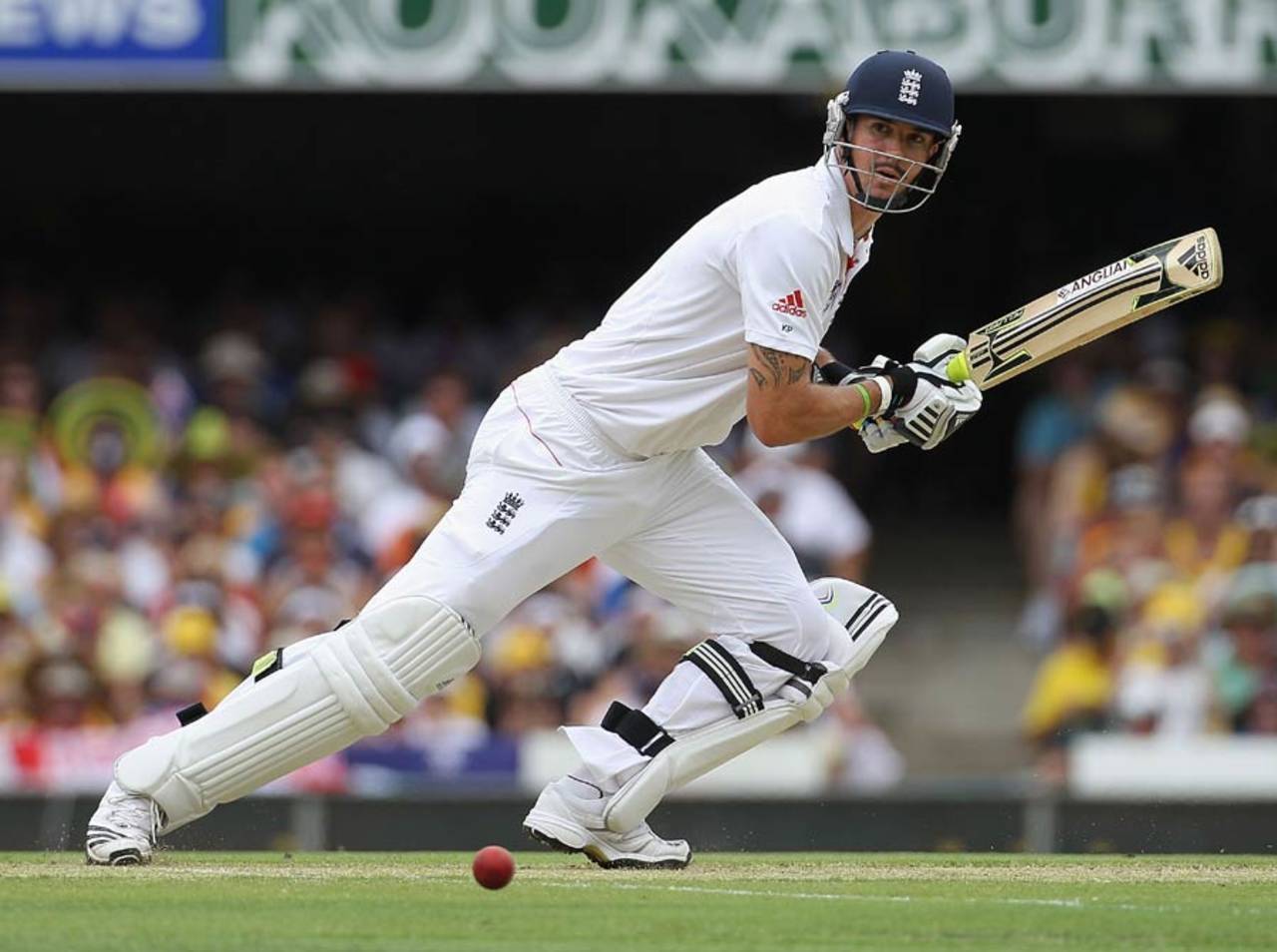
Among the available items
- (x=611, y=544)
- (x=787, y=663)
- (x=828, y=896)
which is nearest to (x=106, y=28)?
(x=611, y=544)

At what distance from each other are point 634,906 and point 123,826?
126cm

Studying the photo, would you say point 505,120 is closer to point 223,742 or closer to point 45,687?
point 45,687

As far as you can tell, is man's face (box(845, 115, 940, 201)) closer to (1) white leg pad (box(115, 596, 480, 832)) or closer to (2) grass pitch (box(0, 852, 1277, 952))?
(1) white leg pad (box(115, 596, 480, 832))

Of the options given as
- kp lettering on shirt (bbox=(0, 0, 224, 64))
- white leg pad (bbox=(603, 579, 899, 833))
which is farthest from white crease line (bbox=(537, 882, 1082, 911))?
kp lettering on shirt (bbox=(0, 0, 224, 64))

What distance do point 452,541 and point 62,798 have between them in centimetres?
327

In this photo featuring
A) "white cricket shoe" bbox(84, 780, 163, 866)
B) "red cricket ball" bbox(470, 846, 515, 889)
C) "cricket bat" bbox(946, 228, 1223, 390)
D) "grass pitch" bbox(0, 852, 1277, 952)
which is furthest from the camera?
"cricket bat" bbox(946, 228, 1223, 390)

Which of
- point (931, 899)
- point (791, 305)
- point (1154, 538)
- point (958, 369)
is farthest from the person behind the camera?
point (1154, 538)

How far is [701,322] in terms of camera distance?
5.68 m

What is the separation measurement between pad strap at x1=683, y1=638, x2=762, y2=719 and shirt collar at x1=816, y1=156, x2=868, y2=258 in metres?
0.94

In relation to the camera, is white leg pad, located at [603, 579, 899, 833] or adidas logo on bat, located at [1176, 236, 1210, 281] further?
adidas logo on bat, located at [1176, 236, 1210, 281]

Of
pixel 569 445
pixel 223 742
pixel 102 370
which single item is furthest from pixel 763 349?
pixel 102 370

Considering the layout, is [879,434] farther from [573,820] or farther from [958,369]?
[573,820]

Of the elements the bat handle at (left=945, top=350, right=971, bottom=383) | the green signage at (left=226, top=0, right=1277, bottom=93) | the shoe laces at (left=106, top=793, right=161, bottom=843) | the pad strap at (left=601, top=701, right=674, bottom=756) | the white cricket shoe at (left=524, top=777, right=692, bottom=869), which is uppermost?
the green signage at (left=226, top=0, right=1277, bottom=93)

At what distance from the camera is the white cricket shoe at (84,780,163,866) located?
565cm
